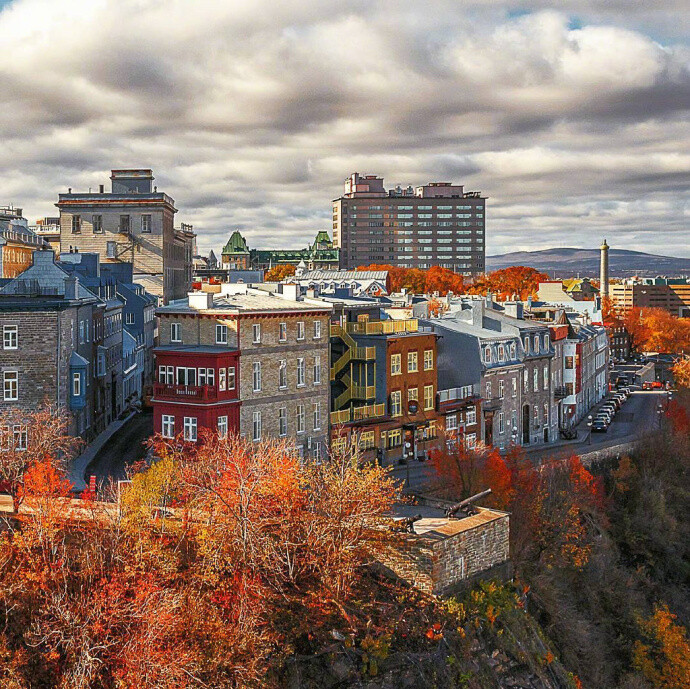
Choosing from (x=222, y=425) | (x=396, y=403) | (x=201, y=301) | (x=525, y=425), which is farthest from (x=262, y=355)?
(x=525, y=425)

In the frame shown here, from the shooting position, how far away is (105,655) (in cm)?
3050

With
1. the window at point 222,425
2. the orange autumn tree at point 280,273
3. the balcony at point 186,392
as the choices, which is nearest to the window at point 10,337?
the balcony at point 186,392

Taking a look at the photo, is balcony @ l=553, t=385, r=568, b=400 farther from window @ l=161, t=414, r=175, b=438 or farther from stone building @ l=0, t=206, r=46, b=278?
stone building @ l=0, t=206, r=46, b=278

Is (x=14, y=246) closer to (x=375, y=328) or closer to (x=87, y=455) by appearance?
(x=87, y=455)

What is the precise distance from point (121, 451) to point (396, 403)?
20192 millimetres

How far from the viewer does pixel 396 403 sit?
64750 millimetres

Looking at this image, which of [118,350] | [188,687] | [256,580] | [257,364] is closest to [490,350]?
[257,364]

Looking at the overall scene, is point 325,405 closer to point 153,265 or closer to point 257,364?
point 257,364

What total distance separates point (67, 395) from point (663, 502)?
1722 inches

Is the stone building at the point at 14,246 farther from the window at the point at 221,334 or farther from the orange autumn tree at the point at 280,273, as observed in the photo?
the orange autumn tree at the point at 280,273

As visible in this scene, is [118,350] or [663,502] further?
[118,350]

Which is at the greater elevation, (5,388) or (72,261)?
(72,261)

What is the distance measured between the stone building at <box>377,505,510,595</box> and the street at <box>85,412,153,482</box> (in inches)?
723

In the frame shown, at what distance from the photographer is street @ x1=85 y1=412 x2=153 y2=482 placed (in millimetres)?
52125
